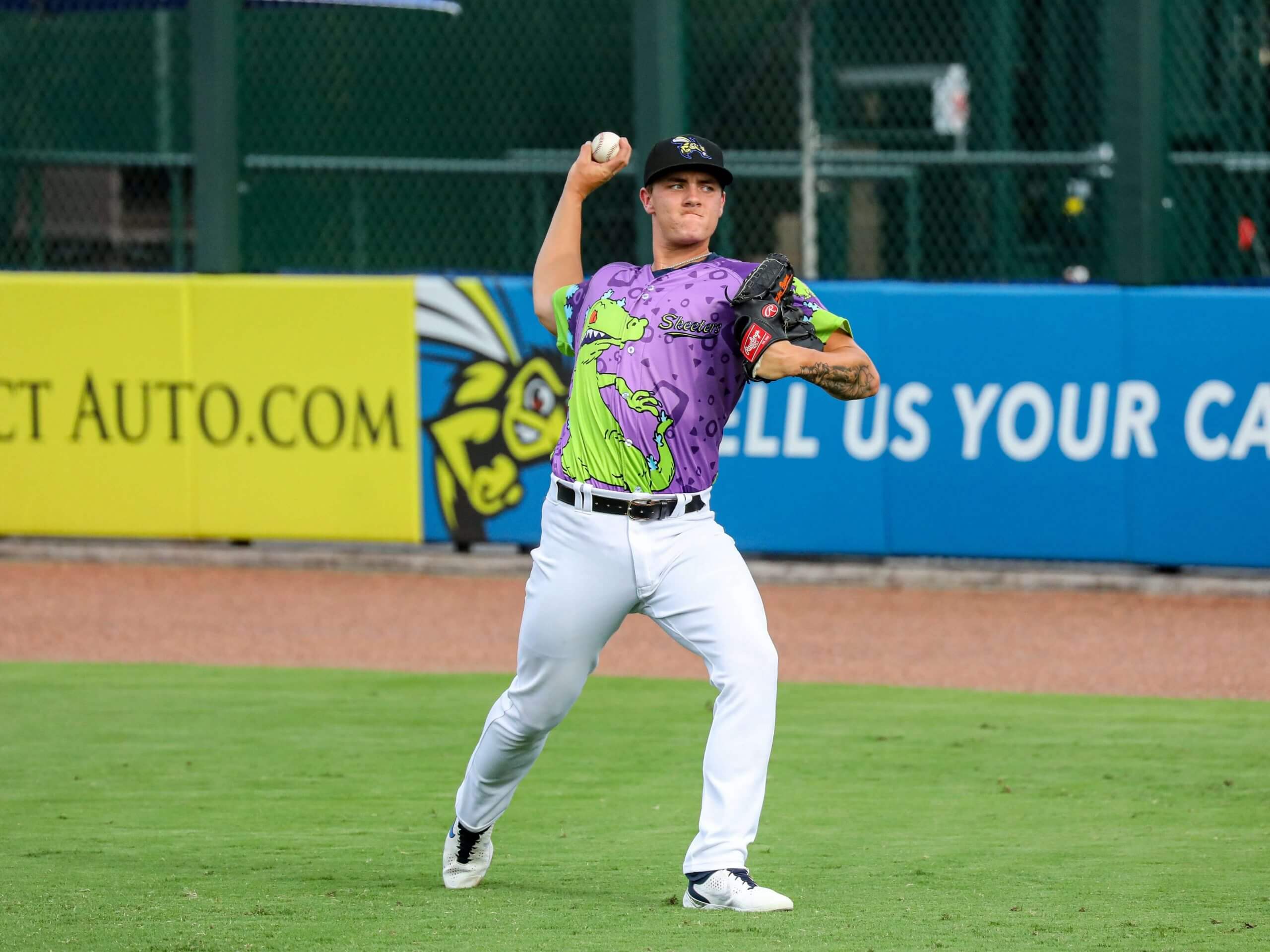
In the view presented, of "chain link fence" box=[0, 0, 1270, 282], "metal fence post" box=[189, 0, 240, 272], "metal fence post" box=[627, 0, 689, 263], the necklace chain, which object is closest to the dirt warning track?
"metal fence post" box=[189, 0, 240, 272]

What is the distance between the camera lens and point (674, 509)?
4.41 meters

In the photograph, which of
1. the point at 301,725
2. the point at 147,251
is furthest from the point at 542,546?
the point at 147,251

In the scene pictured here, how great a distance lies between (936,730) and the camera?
6824mm

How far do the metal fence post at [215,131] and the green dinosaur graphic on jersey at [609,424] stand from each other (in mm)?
6868

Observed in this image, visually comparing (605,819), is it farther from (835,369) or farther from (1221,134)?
(1221,134)

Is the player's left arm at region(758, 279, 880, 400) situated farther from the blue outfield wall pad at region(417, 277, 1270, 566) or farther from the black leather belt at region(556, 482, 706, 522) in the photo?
the blue outfield wall pad at region(417, 277, 1270, 566)

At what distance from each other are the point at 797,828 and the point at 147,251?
42.8 feet

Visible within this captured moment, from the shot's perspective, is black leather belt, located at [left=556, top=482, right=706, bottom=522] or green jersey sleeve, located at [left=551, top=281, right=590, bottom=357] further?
green jersey sleeve, located at [left=551, top=281, right=590, bottom=357]

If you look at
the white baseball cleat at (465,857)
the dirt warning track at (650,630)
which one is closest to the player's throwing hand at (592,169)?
the white baseball cleat at (465,857)

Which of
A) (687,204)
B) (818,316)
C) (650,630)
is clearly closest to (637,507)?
(818,316)

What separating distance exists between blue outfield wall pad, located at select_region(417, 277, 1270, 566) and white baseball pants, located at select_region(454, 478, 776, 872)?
5.57 m

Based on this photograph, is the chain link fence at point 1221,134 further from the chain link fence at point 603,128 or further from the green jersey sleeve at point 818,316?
the green jersey sleeve at point 818,316

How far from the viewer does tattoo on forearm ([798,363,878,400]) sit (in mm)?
4258

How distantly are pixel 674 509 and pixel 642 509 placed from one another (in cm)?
8
